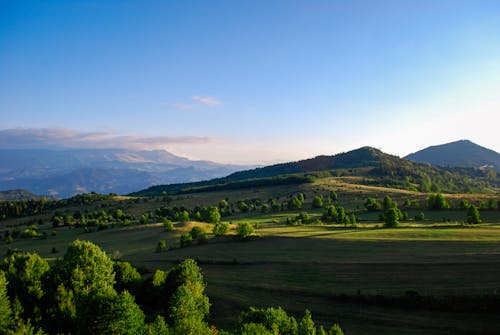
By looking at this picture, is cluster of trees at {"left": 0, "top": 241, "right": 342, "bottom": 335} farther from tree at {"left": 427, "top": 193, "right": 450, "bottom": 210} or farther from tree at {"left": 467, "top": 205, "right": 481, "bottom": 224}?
tree at {"left": 427, "top": 193, "right": 450, "bottom": 210}

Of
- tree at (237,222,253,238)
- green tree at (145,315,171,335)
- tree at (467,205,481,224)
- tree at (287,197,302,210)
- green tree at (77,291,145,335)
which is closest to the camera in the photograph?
green tree at (145,315,171,335)

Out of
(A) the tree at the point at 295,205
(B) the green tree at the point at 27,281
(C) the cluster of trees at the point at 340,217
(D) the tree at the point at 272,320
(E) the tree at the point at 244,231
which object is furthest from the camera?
(A) the tree at the point at 295,205

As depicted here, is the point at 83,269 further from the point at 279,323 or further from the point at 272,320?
the point at 279,323

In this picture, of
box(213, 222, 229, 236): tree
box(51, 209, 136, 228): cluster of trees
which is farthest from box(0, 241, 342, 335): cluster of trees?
box(51, 209, 136, 228): cluster of trees

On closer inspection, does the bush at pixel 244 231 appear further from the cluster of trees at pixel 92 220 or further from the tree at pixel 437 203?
the tree at pixel 437 203

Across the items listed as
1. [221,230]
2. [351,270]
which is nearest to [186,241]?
[221,230]

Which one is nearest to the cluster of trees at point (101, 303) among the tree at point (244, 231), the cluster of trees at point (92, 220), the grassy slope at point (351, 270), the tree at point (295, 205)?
the grassy slope at point (351, 270)

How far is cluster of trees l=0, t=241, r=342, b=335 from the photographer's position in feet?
93.1

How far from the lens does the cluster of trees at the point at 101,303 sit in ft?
93.1

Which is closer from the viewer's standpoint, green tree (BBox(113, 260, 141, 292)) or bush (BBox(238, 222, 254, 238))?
green tree (BBox(113, 260, 141, 292))

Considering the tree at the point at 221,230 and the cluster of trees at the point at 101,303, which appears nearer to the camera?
the cluster of trees at the point at 101,303

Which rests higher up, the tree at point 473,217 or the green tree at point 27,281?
the tree at point 473,217

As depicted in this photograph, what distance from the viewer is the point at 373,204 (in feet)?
419

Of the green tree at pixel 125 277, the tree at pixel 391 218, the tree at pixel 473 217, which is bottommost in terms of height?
the green tree at pixel 125 277
